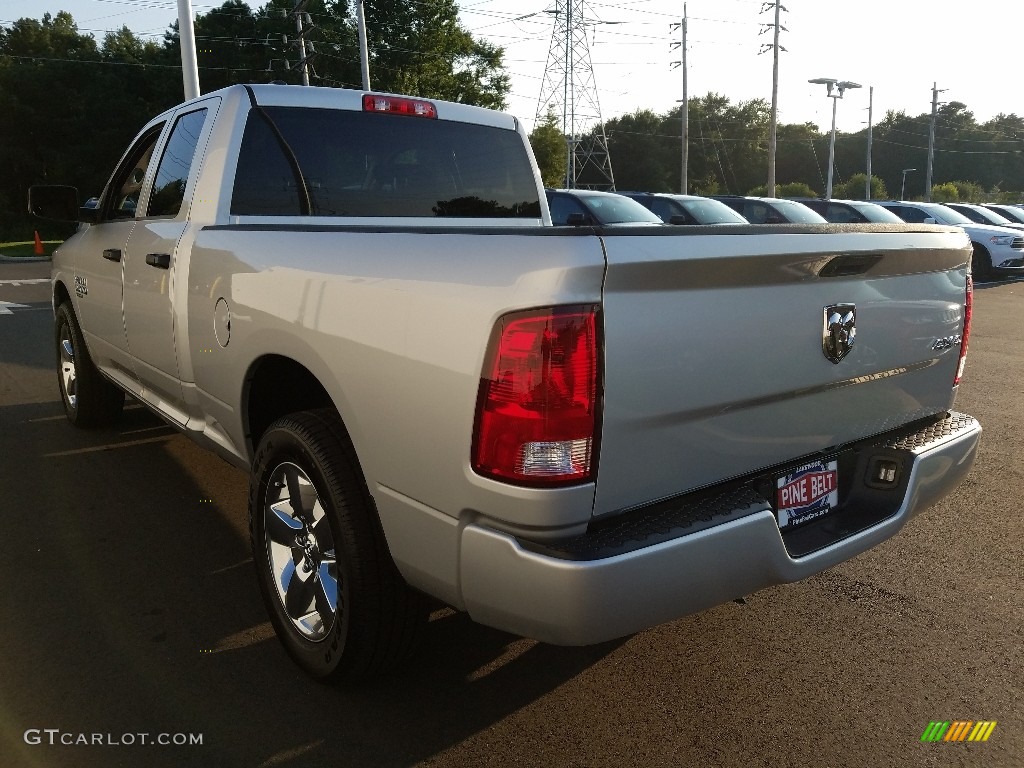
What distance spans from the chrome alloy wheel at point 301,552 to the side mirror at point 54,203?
3257mm

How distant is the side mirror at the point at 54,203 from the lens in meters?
5.18

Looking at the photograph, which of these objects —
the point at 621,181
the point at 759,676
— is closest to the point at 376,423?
the point at 759,676

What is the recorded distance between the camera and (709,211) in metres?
15.1

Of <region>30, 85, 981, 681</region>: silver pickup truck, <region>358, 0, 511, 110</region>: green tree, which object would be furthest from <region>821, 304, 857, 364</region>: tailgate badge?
<region>358, 0, 511, 110</region>: green tree

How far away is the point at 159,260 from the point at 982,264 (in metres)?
18.9

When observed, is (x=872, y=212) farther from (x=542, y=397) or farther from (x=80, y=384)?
(x=542, y=397)

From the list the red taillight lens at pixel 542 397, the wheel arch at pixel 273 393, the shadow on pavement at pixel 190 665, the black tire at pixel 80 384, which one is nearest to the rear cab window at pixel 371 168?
the wheel arch at pixel 273 393

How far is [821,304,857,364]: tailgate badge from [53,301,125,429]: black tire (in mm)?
4677

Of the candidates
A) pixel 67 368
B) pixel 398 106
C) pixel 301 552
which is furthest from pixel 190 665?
pixel 67 368

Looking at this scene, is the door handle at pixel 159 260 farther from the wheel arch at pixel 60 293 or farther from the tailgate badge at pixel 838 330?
the tailgate badge at pixel 838 330

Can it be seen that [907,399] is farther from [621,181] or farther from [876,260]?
[621,181]

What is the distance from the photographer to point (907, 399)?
2.88 m

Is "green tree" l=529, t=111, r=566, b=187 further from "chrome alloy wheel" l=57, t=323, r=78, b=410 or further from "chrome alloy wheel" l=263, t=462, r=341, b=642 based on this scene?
"chrome alloy wheel" l=263, t=462, r=341, b=642

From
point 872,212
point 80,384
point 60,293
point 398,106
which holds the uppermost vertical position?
point 398,106
